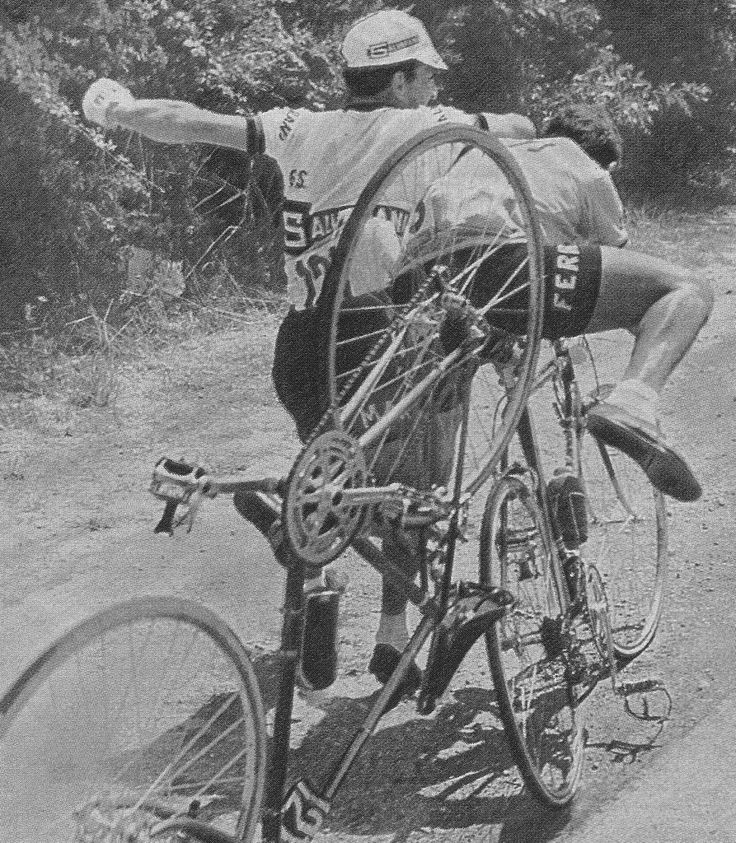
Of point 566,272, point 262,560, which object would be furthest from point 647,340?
point 262,560

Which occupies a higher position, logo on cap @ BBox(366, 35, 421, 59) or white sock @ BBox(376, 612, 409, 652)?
logo on cap @ BBox(366, 35, 421, 59)

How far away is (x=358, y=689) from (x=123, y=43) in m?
3.96

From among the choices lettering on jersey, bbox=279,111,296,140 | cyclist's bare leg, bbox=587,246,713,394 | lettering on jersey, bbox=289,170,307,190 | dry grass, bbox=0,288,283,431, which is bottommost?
dry grass, bbox=0,288,283,431

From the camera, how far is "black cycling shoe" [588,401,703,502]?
345 centimetres

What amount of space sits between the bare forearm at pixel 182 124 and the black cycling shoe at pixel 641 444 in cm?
106

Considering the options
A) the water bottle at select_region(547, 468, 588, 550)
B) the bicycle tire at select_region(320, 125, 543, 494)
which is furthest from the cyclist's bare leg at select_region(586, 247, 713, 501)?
the water bottle at select_region(547, 468, 588, 550)

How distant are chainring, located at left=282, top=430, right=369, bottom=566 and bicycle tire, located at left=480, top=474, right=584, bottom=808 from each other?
90 centimetres

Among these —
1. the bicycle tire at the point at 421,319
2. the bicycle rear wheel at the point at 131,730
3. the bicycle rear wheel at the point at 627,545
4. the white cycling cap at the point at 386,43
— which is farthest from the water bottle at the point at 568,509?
the bicycle rear wheel at the point at 131,730

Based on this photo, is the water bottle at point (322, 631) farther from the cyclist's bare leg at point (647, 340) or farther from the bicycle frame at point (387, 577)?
the cyclist's bare leg at point (647, 340)

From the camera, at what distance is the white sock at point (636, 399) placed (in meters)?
3.49

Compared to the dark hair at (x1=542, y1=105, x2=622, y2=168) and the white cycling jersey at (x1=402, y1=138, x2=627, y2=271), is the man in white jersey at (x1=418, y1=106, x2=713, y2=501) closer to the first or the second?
the white cycling jersey at (x1=402, y1=138, x2=627, y2=271)

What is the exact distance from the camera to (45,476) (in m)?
6.22

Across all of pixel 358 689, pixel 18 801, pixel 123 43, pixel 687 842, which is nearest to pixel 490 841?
pixel 687 842

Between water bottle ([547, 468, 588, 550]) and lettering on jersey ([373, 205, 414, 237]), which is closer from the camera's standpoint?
lettering on jersey ([373, 205, 414, 237])
